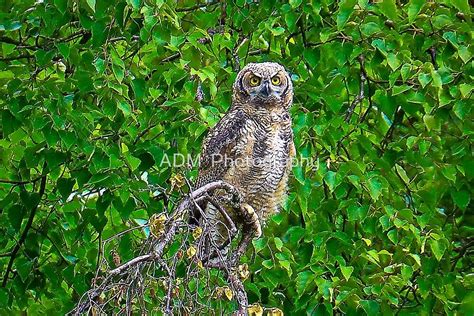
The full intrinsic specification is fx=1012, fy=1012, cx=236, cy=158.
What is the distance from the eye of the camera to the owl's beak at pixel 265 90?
4406 millimetres

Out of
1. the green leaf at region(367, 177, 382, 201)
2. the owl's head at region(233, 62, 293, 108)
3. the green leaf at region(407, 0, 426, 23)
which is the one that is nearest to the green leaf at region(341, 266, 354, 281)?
the green leaf at region(367, 177, 382, 201)

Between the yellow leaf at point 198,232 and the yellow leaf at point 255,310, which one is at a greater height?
the yellow leaf at point 198,232

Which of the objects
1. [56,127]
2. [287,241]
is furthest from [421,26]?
[56,127]

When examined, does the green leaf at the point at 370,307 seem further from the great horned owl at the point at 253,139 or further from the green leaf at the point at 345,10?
the green leaf at the point at 345,10

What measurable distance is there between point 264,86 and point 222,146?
321 millimetres

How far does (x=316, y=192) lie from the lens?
15.1ft

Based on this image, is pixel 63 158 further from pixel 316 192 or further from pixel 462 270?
pixel 462 270

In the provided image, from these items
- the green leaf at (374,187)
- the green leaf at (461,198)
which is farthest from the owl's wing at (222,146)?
the green leaf at (461,198)

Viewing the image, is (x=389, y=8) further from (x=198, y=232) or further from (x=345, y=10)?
(x=198, y=232)

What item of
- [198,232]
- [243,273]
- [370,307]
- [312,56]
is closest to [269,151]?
[312,56]

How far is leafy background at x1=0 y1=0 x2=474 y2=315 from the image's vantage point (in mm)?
4238

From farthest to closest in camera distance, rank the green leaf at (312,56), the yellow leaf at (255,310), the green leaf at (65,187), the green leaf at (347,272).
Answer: the green leaf at (65,187), the green leaf at (312,56), the green leaf at (347,272), the yellow leaf at (255,310)

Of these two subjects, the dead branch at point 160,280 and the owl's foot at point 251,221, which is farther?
the owl's foot at point 251,221

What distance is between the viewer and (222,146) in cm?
437
